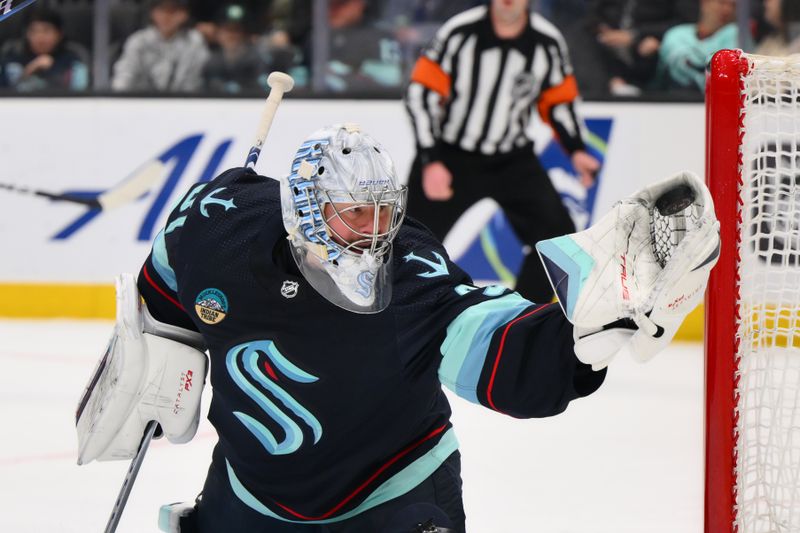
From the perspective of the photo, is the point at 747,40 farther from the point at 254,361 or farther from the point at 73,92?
the point at 254,361

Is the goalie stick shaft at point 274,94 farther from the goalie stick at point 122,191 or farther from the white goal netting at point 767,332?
the goalie stick at point 122,191

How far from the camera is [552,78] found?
562 cm

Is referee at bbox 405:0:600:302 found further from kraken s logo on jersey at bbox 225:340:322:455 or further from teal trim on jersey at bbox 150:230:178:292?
kraken s logo on jersey at bbox 225:340:322:455

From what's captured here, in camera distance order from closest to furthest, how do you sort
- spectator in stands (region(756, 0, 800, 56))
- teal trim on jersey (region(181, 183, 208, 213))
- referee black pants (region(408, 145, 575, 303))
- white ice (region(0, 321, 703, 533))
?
1. teal trim on jersey (region(181, 183, 208, 213))
2. white ice (region(0, 321, 703, 533))
3. referee black pants (region(408, 145, 575, 303))
4. spectator in stands (region(756, 0, 800, 56))

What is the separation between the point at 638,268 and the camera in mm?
1688

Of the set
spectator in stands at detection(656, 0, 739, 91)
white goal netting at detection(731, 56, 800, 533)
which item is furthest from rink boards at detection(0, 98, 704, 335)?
white goal netting at detection(731, 56, 800, 533)

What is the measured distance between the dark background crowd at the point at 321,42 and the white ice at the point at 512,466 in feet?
5.81

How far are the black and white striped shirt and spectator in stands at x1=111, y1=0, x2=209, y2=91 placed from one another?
111 cm

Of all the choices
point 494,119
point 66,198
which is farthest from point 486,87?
point 66,198

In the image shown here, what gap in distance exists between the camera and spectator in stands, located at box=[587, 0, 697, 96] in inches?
230

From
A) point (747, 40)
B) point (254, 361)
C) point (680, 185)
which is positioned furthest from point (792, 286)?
point (747, 40)

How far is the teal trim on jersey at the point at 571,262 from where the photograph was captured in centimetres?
167

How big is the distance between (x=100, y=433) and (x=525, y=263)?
335cm

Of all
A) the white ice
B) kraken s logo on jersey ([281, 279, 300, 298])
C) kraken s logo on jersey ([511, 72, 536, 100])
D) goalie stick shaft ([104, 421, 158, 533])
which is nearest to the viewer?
kraken s logo on jersey ([281, 279, 300, 298])
